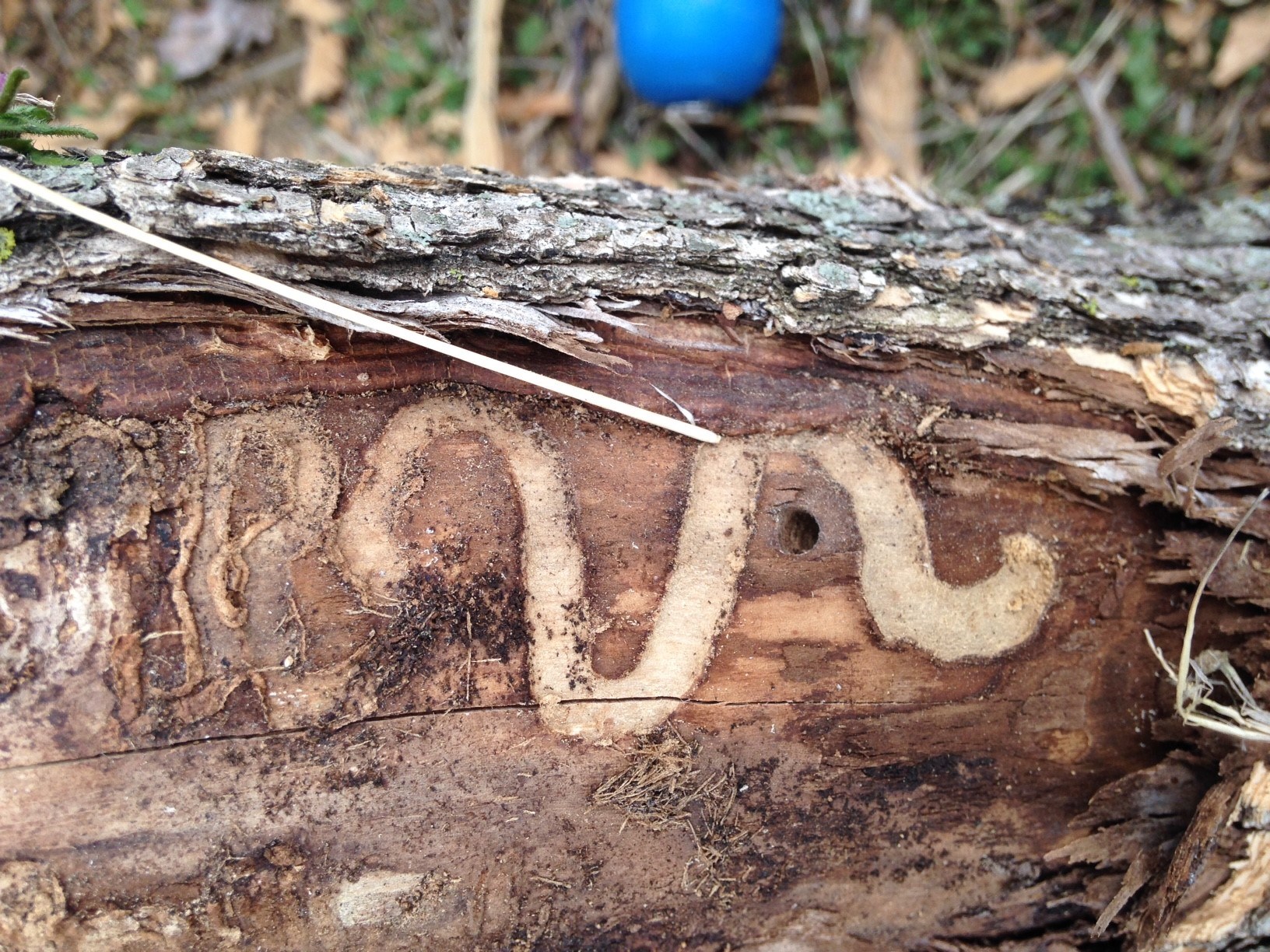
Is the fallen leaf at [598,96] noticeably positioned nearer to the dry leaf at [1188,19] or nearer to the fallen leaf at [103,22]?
the fallen leaf at [103,22]

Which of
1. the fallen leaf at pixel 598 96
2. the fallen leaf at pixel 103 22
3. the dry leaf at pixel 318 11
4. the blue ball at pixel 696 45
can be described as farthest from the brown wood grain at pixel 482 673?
the fallen leaf at pixel 103 22

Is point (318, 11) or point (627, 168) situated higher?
point (318, 11)

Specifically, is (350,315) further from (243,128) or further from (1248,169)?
(1248,169)

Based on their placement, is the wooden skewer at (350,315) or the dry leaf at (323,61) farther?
the dry leaf at (323,61)

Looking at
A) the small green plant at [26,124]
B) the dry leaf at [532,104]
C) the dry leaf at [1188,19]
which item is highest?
the dry leaf at [1188,19]

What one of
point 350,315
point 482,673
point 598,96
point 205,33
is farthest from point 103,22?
point 482,673

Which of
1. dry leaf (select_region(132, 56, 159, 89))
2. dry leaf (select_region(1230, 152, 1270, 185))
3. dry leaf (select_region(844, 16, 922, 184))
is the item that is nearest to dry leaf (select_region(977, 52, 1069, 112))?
dry leaf (select_region(844, 16, 922, 184))

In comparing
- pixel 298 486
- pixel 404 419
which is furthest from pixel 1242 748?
pixel 298 486
